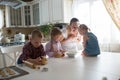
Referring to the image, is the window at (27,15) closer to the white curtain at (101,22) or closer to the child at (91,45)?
the white curtain at (101,22)

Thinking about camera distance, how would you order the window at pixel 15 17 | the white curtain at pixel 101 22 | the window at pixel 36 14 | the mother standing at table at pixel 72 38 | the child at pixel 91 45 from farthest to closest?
1. the window at pixel 15 17
2. the window at pixel 36 14
3. the white curtain at pixel 101 22
4. the mother standing at table at pixel 72 38
5. the child at pixel 91 45

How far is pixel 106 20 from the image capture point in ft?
9.71

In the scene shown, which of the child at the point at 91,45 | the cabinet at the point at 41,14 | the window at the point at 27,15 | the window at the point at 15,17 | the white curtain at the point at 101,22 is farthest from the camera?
the window at the point at 15,17

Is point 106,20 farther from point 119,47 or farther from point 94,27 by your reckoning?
point 119,47

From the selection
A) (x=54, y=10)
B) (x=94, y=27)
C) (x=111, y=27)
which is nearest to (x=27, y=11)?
(x=54, y=10)

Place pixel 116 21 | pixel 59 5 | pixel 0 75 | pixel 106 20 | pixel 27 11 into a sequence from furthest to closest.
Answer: pixel 27 11 → pixel 59 5 → pixel 106 20 → pixel 116 21 → pixel 0 75

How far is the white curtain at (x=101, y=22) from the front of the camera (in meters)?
2.86

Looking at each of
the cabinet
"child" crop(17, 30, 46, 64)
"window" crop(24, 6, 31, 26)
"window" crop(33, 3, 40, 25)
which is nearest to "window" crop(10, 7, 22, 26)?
the cabinet

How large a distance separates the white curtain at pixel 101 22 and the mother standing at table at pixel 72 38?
31.0 inches

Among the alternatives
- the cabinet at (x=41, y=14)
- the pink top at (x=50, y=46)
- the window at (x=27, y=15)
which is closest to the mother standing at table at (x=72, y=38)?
the pink top at (x=50, y=46)

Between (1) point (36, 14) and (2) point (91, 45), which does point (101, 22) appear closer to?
(2) point (91, 45)

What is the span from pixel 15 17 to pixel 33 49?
381cm

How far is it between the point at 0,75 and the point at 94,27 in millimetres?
2387

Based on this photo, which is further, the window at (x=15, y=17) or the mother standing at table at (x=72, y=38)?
the window at (x=15, y=17)
